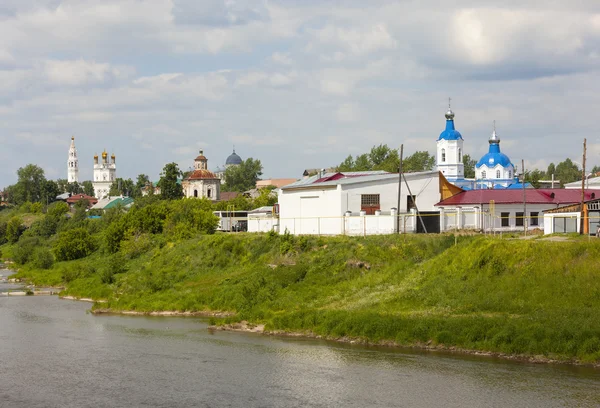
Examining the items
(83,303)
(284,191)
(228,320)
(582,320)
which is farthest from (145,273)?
(582,320)

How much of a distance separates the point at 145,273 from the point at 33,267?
23821 mm

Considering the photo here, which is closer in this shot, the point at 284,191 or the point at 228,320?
the point at 228,320

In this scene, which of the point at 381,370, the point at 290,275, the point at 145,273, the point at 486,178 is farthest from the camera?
the point at 486,178

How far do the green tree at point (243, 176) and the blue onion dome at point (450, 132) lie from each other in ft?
209

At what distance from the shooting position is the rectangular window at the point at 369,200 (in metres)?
53.3

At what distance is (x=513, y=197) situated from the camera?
2057 inches

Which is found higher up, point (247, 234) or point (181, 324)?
point (247, 234)

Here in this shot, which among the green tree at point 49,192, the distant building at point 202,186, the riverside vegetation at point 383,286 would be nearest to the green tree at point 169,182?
the distant building at point 202,186

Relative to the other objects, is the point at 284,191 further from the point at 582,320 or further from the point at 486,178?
the point at 486,178

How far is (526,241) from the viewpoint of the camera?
120 ft

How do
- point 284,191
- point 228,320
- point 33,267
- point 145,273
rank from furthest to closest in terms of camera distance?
point 33,267 < point 284,191 < point 145,273 < point 228,320

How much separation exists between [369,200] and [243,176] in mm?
105903

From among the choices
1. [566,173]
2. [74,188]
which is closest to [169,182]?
[566,173]

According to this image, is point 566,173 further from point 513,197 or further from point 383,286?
point 383,286
